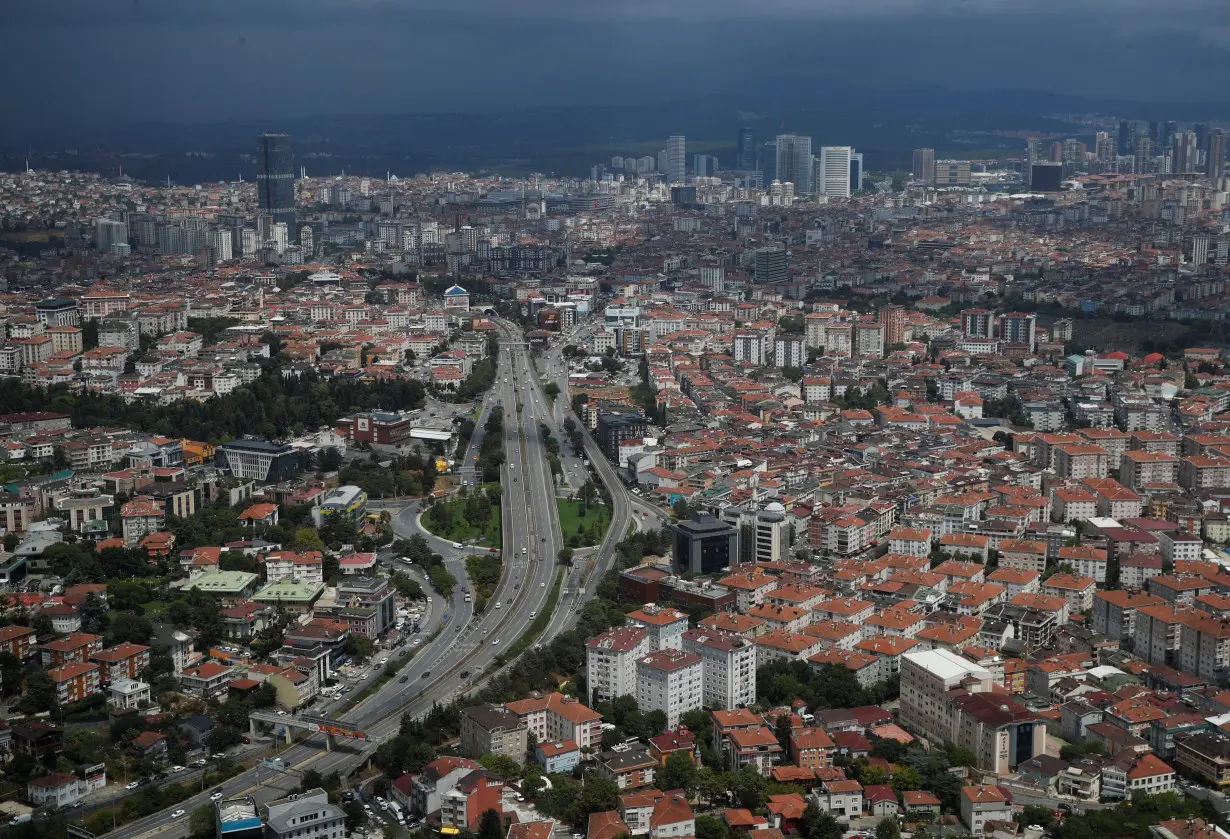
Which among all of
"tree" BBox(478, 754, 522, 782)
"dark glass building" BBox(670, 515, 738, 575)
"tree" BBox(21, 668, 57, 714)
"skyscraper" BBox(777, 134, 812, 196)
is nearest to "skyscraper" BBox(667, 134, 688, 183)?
"skyscraper" BBox(777, 134, 812, 196)

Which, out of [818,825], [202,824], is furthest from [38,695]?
[818,825]

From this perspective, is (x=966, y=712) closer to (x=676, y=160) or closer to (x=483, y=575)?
(x=483, y=575)

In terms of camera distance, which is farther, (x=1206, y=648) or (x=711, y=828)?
(x=1206, y=648)

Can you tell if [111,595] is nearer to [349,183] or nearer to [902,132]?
[349,183]

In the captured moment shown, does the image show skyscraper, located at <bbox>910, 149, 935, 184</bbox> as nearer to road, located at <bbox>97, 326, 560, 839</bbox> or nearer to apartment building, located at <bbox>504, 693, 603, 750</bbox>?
road, located at <bbox>97, 326, 560, 839</bbox>

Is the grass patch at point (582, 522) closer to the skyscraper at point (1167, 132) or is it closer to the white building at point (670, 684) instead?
the white building at point (670, 684)

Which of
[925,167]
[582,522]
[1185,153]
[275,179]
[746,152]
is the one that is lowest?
[582,522]
